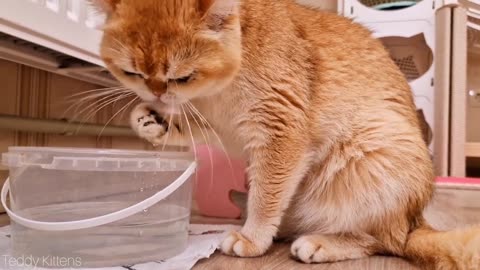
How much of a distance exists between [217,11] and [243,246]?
0.50 metres

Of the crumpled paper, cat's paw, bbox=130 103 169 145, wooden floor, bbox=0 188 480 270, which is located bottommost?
wooden floor, bbox=0 188 480 270

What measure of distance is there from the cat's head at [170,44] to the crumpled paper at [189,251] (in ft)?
1.07

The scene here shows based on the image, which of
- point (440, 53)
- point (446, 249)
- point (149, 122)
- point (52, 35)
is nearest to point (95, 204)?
point (149, 122)

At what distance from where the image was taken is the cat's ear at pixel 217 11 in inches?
33.7

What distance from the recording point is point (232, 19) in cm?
91

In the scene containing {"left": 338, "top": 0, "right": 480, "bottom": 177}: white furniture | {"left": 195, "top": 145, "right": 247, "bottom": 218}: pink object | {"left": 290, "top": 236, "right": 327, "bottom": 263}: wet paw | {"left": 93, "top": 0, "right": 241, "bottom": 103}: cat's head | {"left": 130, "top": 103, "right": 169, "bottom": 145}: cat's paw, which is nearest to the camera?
{"left": 93, "top": 0, "right": 241, "bottom": 103}: cat's head

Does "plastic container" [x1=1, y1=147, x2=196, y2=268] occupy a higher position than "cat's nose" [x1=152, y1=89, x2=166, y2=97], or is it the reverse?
"cat's nose" [x1=152, y1=89, x2=166, y2=97]

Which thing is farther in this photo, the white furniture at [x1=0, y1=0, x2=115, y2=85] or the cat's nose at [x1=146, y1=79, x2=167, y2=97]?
the white furniture at [x1=0, y1=0, x2=115, y2=85]

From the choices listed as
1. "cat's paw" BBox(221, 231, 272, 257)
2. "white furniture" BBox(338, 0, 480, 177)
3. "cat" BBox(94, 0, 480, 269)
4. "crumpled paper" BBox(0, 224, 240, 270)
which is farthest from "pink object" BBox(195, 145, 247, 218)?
"white furniture" BBox(338, 0, 480, 177)

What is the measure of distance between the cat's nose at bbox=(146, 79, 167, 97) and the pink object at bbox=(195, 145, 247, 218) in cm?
57

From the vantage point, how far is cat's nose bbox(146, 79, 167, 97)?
850 millimetres

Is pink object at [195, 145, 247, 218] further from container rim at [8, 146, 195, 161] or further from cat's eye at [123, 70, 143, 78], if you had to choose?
cat's eye at [123, 70, 143, 78]

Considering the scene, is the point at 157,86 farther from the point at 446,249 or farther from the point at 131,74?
the point at 446,249

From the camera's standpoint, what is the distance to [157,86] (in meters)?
0.86
